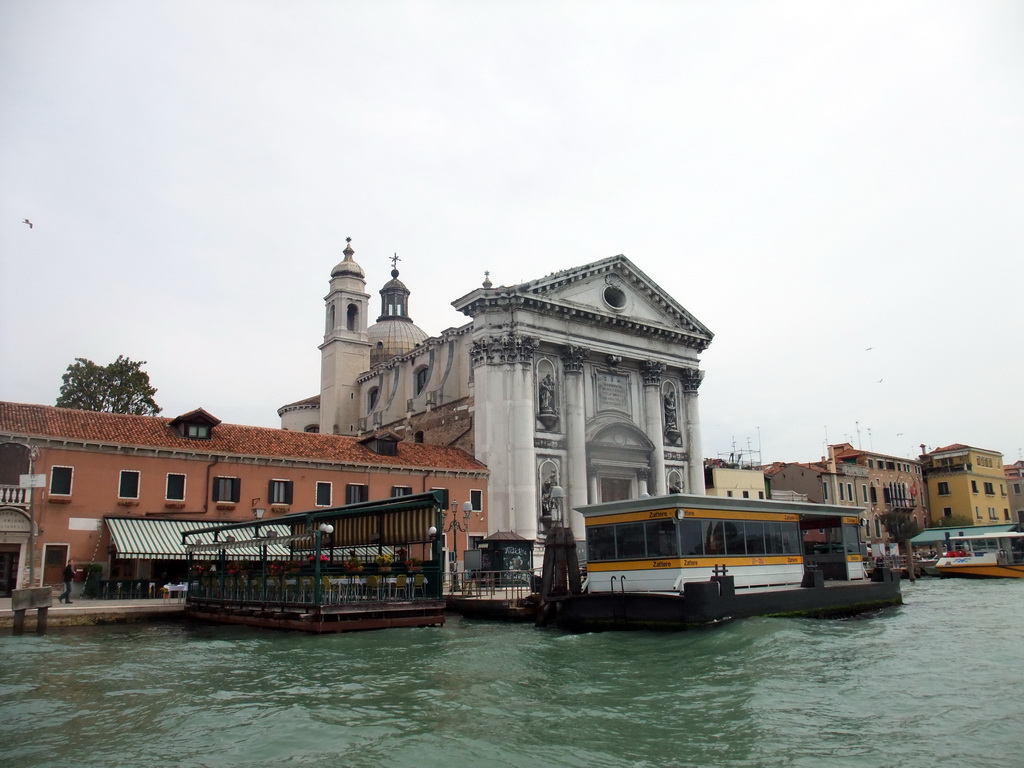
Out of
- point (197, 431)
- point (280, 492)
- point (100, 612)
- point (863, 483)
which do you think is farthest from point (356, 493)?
point (863, 483)

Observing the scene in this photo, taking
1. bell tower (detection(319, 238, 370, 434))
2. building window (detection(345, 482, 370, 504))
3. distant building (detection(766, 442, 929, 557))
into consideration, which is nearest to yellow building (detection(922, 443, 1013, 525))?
distant building (detection(766, 442, 929, 557))

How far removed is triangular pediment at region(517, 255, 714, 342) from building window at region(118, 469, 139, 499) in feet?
54.6

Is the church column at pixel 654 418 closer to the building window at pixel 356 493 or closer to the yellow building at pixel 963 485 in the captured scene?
the building window at pixel 356 493

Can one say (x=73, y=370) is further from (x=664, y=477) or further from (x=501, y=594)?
(x=664, y=477)

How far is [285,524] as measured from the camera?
22953mm

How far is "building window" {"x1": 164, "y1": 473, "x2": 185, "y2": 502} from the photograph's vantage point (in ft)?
90.1

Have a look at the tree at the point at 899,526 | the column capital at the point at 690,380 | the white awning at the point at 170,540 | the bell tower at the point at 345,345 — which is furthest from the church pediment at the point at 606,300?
the tree at the point at 899,526

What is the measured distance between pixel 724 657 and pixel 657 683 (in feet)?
9.20

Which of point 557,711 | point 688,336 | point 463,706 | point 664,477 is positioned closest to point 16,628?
point 463,706

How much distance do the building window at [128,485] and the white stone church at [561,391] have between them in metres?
13.8

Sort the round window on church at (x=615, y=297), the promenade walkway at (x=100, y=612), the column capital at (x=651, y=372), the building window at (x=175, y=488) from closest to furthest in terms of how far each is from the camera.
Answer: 1. the promenade walkway at (x=100, y=612)
2. the building window at (x=175, y=488)
3. the round window on church at (x=615, y=297)
4. the column capital at (x=651, y=372)

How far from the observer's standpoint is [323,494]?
3088 centimetres

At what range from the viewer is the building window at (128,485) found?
2652 centimetres

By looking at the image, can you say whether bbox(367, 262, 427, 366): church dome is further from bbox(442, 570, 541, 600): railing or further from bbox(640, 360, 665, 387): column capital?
bbox(442, 570, 541, 600): railing
